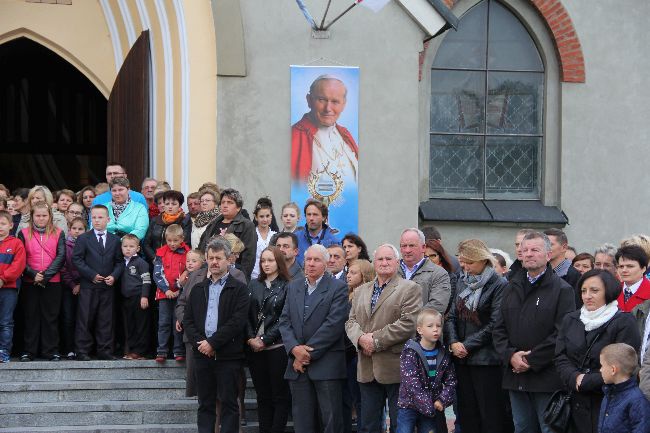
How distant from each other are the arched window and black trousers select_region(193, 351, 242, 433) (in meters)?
6.42

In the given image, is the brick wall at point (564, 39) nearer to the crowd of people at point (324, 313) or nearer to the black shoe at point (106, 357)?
the crowd of people at point (324, 313)

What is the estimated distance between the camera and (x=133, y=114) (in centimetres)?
1586

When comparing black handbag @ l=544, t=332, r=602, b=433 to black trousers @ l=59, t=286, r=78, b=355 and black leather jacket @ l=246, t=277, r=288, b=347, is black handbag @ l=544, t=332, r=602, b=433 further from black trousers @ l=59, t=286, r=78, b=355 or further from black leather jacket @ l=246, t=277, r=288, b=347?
black trousers @ l=59, t=286, r=78, b=355

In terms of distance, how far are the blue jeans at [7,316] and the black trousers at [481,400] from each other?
4809mm

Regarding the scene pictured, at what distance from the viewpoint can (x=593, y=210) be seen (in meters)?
16.8

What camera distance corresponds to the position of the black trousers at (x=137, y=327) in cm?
1296

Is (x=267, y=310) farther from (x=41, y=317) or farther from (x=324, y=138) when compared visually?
(x=324, y=138)

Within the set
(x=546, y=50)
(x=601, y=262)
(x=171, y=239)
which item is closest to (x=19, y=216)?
(x=171, y=239)

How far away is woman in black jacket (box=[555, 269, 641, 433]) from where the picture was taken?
9016 mm

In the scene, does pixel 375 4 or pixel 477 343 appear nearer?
pixel 477 343

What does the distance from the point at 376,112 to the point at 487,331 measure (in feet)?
18.3

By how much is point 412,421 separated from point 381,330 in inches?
32.7

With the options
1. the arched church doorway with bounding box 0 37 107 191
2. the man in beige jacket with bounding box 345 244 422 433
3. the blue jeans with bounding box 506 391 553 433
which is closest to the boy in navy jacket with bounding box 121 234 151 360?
the man in beige jacket with bounding box 345 244 422 433

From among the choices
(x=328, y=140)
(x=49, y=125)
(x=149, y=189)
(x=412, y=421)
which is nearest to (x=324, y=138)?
(x=328, y=140)
